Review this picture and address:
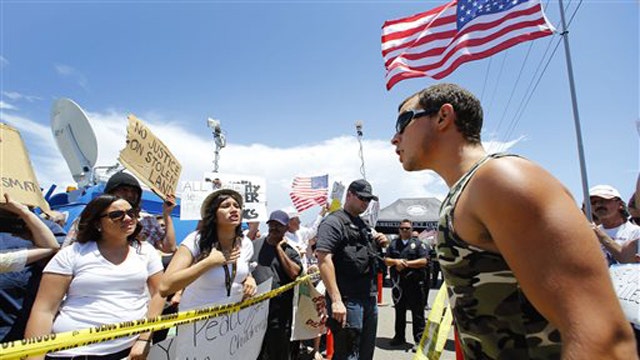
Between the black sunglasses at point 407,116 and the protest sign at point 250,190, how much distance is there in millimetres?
4647

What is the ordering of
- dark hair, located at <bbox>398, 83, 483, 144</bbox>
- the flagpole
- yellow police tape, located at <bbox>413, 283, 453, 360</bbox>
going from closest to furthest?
dark hair, located at <bbox>398, 83, 483, 144</bbox>, yellow police tape, located at <bbox>413, 283, 453, 360</bbox>, the flagpole

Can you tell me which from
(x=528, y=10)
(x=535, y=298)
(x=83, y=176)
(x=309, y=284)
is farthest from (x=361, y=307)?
(x=83, y=176)

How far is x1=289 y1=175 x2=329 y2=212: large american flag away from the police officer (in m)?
2.26

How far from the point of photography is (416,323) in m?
6.36

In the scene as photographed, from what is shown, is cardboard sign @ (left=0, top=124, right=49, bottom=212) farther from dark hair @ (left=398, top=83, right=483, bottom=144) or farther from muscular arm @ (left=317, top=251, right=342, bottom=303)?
dark hair @ (left=398, top=83, right=483, bottom=144)

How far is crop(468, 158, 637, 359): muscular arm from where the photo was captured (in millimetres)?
826

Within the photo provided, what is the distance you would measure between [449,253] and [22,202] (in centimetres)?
297

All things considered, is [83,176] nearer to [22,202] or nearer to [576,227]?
[22,202]

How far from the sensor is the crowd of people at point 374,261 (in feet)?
2.91

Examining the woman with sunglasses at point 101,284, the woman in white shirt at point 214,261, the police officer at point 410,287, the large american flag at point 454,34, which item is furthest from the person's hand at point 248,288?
the large american flag at point 454,34

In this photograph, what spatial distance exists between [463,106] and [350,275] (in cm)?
253

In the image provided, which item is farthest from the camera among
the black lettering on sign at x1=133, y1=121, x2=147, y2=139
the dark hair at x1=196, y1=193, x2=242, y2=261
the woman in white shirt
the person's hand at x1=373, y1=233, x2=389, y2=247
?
the person's hand at x1=373, y1=233, x2=389, y2=247

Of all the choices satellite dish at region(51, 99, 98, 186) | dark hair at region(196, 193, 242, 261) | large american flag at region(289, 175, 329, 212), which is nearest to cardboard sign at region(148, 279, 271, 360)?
dark hair at region(196, 193, 242, 261)

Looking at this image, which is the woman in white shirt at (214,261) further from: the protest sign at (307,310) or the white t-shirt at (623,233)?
the white t-shirt at (623,233)
